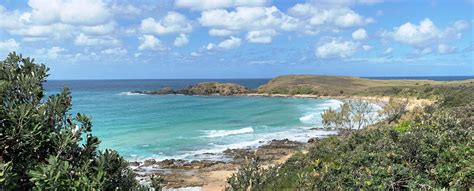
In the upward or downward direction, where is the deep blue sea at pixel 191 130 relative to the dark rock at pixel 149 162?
upward

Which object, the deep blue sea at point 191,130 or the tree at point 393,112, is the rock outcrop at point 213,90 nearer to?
the deep blue sea at point 191,130

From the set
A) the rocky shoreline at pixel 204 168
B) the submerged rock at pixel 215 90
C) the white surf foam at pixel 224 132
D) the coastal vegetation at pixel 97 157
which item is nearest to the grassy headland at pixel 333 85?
the submerged rock at pixel 215 90

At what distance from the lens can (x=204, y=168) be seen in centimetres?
3766

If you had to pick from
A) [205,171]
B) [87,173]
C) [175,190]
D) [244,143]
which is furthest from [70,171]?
[244,143]

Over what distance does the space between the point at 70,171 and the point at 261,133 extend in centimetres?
5108

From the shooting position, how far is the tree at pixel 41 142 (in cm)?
552

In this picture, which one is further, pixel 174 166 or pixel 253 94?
pixel 253 94

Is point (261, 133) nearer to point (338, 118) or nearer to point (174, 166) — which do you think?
point (338, 118)

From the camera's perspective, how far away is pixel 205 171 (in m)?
36.8

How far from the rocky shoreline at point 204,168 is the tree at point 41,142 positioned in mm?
25507

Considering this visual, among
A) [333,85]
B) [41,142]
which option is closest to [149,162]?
[41,142]

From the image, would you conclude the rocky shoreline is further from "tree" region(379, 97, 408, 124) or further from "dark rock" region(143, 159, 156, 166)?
"tree" region(379, 97, 408, 124)

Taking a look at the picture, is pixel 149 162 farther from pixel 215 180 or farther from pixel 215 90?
pixel 215 90

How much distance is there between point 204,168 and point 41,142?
32320mm
